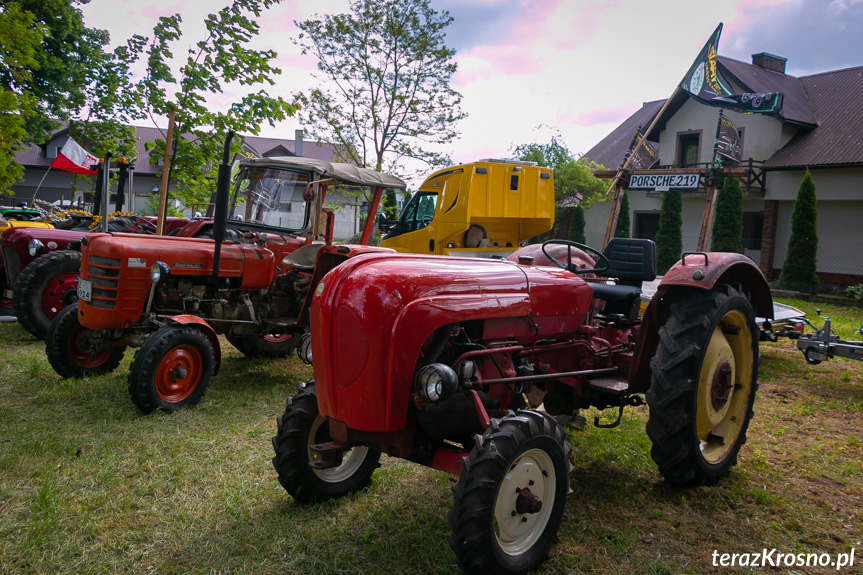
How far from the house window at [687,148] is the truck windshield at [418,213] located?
11531 mm

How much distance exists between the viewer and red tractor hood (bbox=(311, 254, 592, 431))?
101 inches

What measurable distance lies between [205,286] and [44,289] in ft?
8.30

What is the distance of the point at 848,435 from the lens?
182 inches

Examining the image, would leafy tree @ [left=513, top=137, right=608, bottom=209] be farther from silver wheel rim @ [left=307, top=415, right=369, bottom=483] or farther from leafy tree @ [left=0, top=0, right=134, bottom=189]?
silver wheel rim @ [left=307, top=415, right=369, bottom=483]

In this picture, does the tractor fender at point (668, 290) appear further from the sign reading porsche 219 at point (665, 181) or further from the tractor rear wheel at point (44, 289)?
the sign reading porsche 219 at point (665, 181)

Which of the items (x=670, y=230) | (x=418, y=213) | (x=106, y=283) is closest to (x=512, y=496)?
(x=106, y=283)

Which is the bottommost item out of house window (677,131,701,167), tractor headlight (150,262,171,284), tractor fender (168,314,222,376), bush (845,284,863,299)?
tractor fender (168,314,222,376)

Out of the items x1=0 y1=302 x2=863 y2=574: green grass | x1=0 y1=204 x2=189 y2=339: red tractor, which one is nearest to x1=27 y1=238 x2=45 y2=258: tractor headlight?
x1=0 y1=204 x2=189 y2=339: red tractor

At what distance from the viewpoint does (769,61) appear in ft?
65.9

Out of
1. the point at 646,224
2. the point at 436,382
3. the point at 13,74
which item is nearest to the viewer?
the point at 436,382

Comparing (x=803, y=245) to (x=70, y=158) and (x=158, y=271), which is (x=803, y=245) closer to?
(x=158, y=271)

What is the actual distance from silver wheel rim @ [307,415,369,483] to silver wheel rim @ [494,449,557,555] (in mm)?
998

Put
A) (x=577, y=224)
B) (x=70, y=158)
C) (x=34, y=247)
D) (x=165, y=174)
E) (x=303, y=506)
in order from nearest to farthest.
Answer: (x=303, y=506)
(x=165, y=174)
(x=34, y=247)
(x=70, y=158)
(x=577, y=224)

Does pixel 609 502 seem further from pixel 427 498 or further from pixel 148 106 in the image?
pixel 148 106
